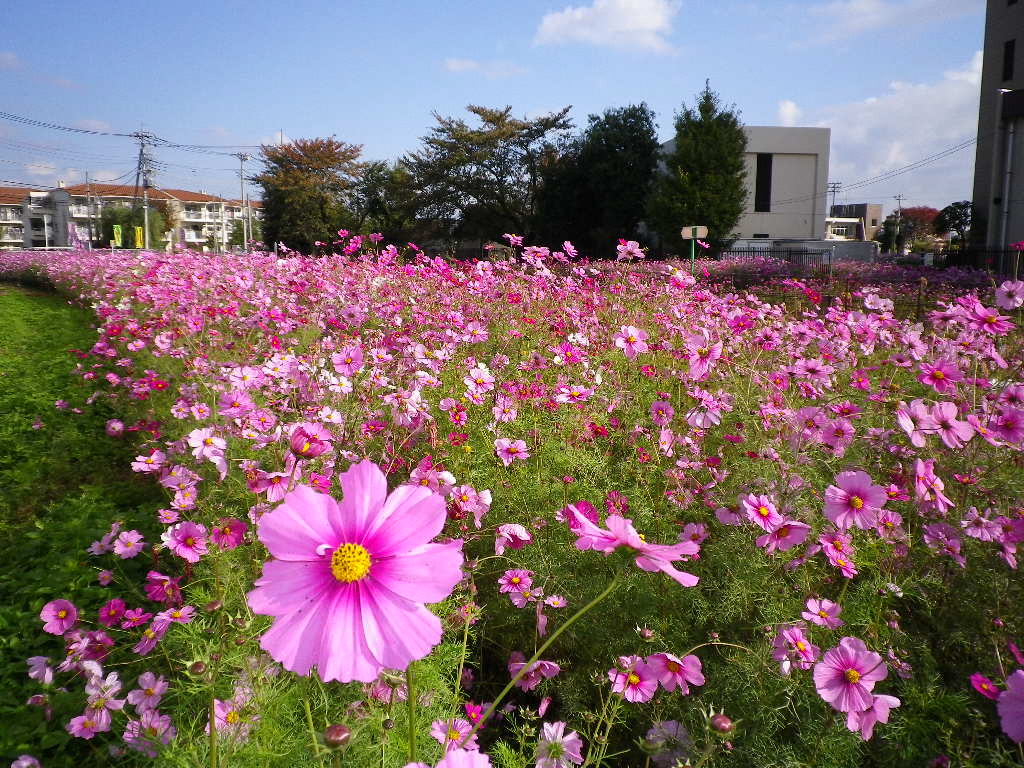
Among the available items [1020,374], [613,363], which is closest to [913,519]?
[1020,374]

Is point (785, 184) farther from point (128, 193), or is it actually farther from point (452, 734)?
point (128, 193)

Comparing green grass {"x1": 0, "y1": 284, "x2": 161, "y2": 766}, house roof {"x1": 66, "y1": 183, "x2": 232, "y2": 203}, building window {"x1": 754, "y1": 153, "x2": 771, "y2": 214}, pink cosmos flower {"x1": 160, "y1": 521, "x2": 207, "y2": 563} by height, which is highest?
house roof {"x1": 66, "y1": 183, "x2": 232, "y2": 203}

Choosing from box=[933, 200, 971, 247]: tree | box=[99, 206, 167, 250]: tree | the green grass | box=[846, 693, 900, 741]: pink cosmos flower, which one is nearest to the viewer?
box=[846, 693, 900, 741]: pink cosmos flower

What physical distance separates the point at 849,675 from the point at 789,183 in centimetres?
2749

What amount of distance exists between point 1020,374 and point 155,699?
2911 millimetres

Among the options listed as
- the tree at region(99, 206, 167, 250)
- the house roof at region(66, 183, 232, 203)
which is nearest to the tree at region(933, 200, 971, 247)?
the tree at region(99, 206, 167, 250)

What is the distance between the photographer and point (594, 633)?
1.65 meters

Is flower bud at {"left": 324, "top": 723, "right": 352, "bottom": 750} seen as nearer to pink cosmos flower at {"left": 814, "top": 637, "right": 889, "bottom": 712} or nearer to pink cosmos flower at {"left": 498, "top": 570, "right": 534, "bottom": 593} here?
pink cosmos flower at {"left": 814, "top": 637, "right": 889, "bottom": 712}

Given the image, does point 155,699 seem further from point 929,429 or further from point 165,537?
point 929,429

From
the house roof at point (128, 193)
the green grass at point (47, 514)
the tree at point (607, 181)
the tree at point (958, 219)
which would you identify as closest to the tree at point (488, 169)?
the tree at point (607, 181)

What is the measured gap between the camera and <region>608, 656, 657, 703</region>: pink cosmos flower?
1221mm

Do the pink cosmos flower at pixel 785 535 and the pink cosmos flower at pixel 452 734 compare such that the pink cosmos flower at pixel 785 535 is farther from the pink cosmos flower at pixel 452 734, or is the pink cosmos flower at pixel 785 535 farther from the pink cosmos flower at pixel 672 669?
the pink cosmos flower at pixel 452 734

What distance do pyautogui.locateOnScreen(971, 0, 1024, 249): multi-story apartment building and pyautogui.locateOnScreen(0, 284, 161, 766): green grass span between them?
64.5 feet

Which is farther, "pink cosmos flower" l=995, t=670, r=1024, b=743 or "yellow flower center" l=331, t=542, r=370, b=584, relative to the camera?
"pink cosmos flower" l=995, t=670, r=1024, b=743
